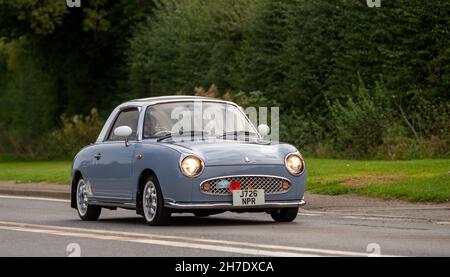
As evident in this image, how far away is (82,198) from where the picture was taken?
61.7 ft

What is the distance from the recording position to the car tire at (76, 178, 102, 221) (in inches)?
734

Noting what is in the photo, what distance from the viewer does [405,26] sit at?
105 feet

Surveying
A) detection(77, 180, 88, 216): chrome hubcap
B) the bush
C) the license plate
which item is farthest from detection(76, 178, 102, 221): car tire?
the bush

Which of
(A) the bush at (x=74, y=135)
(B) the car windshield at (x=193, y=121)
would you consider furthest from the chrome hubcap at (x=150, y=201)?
(A) the bush at (x=74, y=135)

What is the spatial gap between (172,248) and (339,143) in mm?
21294

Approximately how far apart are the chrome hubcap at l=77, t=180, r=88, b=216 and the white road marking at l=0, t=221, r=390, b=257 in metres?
1.87

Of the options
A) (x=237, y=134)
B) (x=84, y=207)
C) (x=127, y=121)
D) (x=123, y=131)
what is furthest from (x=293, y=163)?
(x=84, y=207)

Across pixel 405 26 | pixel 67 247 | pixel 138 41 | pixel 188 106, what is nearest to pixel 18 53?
pixel 138 41

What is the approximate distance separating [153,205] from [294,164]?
6.09 feet

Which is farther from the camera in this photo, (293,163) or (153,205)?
(293,163)

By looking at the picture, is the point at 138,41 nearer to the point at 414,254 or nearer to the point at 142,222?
the point at 142,222

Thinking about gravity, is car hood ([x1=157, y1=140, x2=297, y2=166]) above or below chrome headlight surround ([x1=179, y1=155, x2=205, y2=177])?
above

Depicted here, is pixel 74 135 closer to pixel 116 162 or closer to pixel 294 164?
pixel 116 162

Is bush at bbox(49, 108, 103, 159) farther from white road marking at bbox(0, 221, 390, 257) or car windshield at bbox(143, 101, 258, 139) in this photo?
white road marking at bbox(0, 221, 390, 257)
